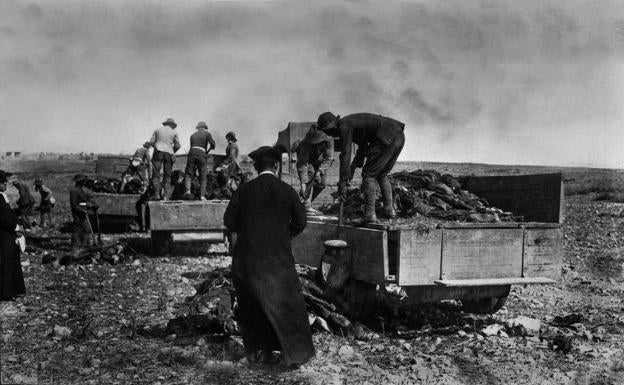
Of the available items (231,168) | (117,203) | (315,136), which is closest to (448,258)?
(315,136)

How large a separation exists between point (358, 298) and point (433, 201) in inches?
67.7

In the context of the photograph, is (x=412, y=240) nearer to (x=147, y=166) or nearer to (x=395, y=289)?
(x=395, y=289)

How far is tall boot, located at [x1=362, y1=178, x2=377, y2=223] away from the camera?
596cm

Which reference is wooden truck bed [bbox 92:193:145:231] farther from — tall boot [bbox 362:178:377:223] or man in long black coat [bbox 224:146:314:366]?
man in long black coat [bbox 224:146:314:366]

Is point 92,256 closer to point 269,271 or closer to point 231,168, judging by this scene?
point 231,168

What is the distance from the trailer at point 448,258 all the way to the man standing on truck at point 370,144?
420 mm

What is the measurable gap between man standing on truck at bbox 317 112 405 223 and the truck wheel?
24.9 inches

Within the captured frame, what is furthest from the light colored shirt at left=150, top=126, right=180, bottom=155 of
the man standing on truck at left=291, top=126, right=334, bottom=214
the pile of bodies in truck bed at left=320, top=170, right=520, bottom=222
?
the pile of bodies in truck bed at left=320, top=170, right=520, bottom=222

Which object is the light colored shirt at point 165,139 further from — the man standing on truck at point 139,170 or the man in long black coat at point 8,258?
the man in long black coat at point 8,258

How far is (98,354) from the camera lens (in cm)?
491

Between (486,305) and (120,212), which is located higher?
(120,212)

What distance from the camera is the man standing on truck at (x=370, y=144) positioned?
6078 mm

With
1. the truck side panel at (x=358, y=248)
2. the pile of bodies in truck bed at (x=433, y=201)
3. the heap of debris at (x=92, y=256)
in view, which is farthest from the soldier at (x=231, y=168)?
the truck side panel at (x=358, y=248)

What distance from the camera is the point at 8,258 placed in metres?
7.11
